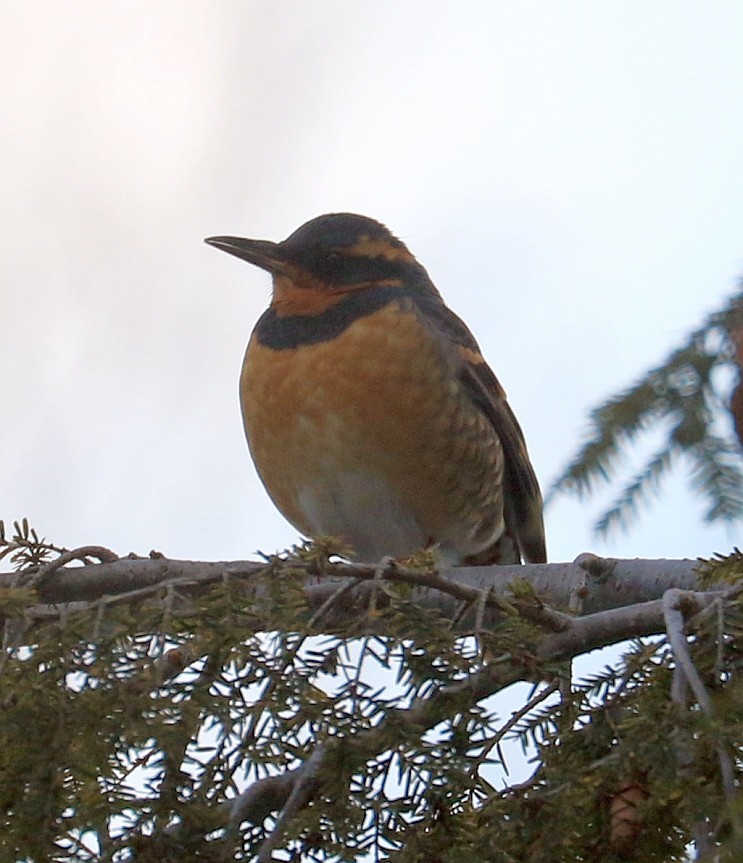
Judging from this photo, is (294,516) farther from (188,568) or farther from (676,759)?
(676,759)

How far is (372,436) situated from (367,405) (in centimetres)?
9

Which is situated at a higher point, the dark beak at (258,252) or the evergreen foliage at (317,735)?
the dark beak at (258,252)

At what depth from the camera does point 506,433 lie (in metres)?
4.57

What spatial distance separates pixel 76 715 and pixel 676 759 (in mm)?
752

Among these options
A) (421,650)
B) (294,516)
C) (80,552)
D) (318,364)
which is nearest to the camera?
(421,650)

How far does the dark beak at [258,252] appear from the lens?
438cm

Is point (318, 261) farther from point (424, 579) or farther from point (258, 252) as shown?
point (424, 579)

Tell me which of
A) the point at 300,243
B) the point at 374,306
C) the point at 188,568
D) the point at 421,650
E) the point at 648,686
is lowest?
the point at 648,686

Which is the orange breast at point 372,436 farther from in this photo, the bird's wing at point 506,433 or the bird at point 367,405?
the bird's wing at point 506,433

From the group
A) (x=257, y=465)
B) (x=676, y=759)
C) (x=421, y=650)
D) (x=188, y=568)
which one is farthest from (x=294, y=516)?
(x=676, y=759)

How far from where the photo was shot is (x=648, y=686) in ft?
5.91

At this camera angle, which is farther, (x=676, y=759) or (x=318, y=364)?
(x=318, y=364)

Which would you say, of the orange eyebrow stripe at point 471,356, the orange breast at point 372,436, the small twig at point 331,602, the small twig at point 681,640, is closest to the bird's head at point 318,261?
the orange breast at point 372,436

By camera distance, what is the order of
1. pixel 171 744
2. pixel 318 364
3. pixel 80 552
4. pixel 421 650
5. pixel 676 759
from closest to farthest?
pixel 676 759 < pixel 171 744 < pixel 421 650 < pixel 80 552 < pixel 318 364
